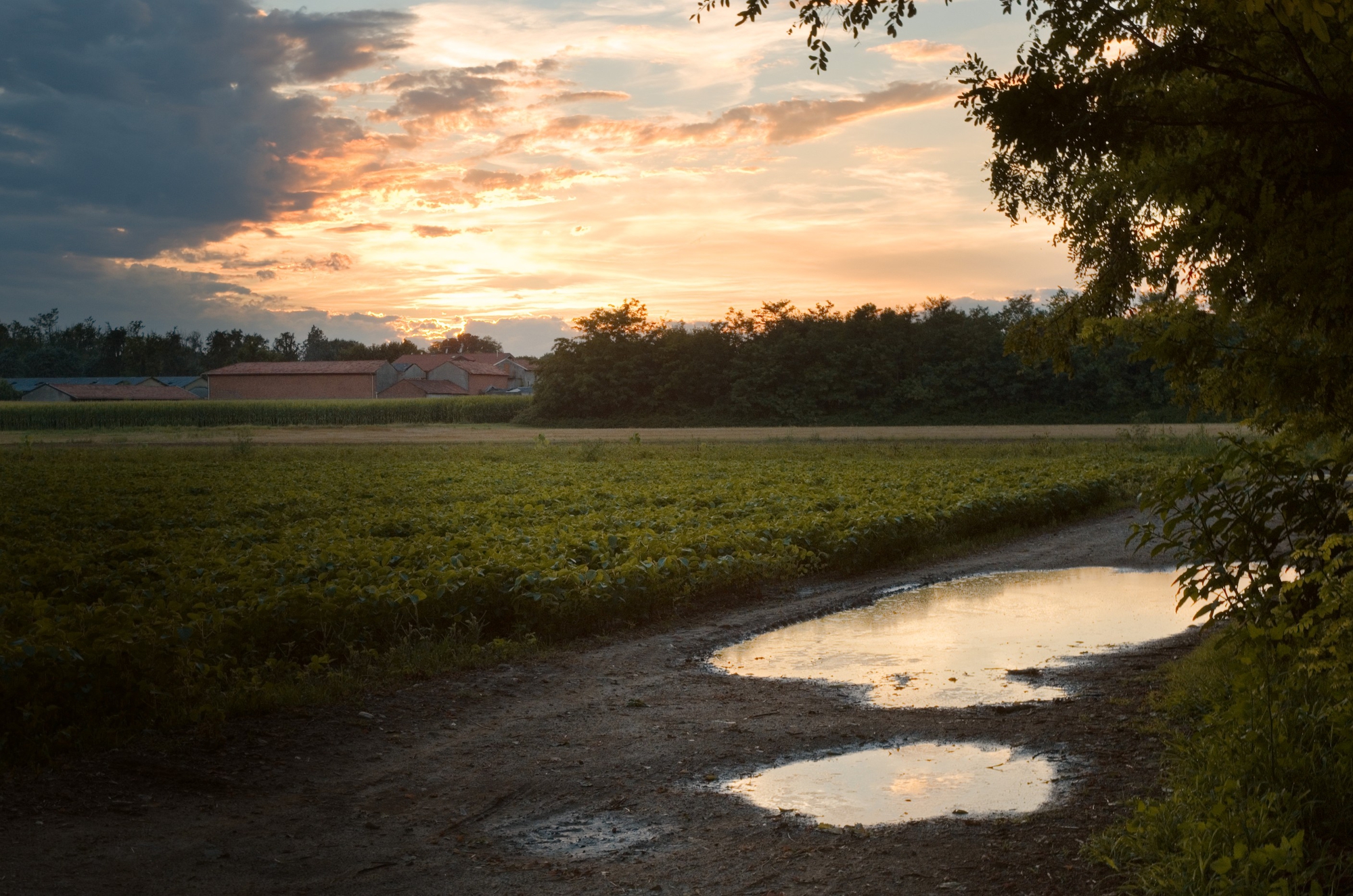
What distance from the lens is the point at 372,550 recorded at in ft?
41.2

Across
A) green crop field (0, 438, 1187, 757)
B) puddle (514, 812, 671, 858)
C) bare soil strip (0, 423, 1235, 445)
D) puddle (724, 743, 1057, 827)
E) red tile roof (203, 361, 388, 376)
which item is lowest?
puddle (514, 812, 671, 858)

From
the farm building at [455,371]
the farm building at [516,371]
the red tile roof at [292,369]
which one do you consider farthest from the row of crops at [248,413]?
Answer: the farm building at [516,371]

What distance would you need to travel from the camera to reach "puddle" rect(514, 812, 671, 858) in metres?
5.62

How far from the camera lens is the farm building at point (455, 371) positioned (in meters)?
120

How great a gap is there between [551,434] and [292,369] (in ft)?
152

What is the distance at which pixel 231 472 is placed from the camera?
29.1m

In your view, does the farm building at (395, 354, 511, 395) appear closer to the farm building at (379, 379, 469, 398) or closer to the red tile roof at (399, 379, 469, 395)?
the red tile roof at (399, 379, 469, 395)

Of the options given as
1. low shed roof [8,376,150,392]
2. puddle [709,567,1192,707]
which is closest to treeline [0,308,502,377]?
low shed roof [8,376,150,392]

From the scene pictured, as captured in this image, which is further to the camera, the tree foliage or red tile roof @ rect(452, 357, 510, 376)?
red tile roof @ rect(452, 357, 510, 376)

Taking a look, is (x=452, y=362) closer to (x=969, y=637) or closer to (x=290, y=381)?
(x=290, y=381)

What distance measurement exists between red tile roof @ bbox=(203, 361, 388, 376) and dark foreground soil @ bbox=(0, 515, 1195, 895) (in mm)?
95826

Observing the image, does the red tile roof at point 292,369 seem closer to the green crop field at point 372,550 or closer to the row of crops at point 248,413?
the row of crops at point 248,413

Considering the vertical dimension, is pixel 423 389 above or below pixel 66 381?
below

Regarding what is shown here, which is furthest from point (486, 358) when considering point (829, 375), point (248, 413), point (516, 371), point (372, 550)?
→ point (372, 550)
